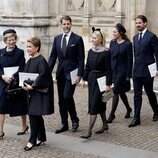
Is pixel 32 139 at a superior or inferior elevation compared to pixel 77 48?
inferior

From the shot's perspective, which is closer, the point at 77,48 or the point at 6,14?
the point at 77,48

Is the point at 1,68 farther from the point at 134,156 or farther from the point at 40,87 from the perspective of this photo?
the point at 134,156

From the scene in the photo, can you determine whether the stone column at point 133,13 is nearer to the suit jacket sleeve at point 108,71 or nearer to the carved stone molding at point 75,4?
the carved stone molding at point 75,4

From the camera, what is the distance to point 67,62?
8.88 meters

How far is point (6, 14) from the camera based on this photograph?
16.5 metres

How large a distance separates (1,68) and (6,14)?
8.27 meters

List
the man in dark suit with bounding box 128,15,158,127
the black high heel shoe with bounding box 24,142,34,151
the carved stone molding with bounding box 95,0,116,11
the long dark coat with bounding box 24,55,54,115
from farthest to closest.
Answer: the carved stone molding with bounding box 95,0,116,11
the man in dark suit with bounding box 128,15,158,127
the black high heel shoe with bounding box 24,142,34,151
the long dark coat with bounding box 24,55,54,115

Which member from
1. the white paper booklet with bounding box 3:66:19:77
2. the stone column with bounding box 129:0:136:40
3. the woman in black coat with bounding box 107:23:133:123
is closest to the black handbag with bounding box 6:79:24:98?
the white paper booklet with bounding box 3:66:19:77

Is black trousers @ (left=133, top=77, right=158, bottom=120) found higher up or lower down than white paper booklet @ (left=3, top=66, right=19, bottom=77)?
lower down

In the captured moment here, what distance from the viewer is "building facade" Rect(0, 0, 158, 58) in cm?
1484

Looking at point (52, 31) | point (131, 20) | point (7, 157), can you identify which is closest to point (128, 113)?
point (7, 157)

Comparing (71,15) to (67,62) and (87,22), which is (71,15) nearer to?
(87,22)

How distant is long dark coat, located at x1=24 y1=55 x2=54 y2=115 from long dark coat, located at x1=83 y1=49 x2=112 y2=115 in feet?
2.98

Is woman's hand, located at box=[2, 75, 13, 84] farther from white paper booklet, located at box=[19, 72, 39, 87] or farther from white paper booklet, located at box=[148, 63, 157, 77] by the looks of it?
white paper booklet, located at box=[148, 63, 157, 77]
